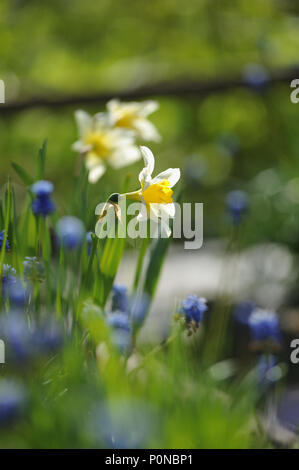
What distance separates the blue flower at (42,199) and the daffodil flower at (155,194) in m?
0.17

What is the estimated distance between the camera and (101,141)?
189cm

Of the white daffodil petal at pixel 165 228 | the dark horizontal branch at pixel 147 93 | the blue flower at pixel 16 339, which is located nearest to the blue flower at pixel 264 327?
the white daffodil petal at pixel 165 228

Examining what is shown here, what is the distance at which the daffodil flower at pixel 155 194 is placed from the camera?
1.20 meters

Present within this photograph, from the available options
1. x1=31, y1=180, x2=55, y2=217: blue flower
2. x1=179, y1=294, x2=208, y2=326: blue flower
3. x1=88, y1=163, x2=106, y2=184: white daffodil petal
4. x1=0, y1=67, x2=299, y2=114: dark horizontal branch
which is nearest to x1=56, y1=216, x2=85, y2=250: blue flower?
x1=31, y1=180, x2=55, y2=217: blue flower

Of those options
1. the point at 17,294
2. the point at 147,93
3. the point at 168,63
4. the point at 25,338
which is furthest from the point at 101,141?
the point at 168,63

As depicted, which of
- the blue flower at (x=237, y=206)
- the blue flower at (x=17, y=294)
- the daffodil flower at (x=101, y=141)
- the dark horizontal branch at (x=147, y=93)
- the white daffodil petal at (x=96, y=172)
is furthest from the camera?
the dark horizontal branch at (x=147, y=93)

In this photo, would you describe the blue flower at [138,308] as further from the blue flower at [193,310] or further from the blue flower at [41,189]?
the blue flower at [41,189]

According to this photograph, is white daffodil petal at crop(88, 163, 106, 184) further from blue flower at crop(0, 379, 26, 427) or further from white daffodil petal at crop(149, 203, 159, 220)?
blue flower at crop(0, 379, 26, 427)

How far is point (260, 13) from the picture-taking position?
487 cm

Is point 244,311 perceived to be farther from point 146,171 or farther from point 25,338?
point 25,338

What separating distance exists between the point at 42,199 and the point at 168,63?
4.40m

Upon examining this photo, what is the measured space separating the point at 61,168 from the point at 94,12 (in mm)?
1458
